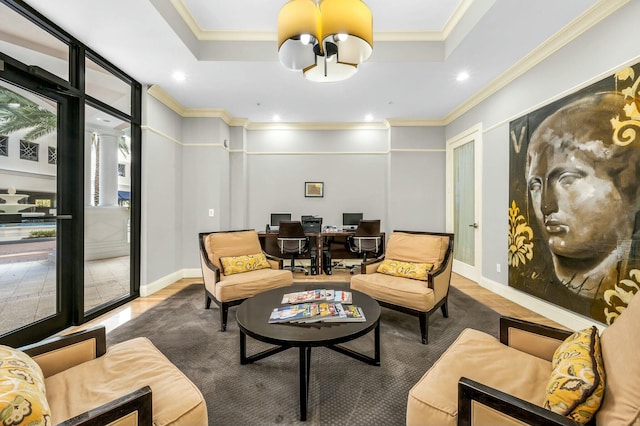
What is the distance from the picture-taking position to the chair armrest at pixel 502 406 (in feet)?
2.77

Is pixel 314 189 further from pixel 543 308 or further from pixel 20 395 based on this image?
pixel 20 395

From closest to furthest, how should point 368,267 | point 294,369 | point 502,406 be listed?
point 502,406
point 294,369
point 368,267

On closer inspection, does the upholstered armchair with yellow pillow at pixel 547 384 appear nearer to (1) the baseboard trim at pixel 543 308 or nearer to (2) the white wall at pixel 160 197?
(1) the baseboard trim at pixel 543 308

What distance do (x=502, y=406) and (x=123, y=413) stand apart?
1281 millimetres

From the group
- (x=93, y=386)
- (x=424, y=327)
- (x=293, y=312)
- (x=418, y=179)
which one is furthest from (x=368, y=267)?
(x=418, y=179)

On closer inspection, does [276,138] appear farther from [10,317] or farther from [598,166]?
[598,166]

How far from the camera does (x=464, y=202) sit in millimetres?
4605

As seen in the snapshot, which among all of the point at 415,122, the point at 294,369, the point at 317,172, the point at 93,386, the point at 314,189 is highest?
the point at 415,122

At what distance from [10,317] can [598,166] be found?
17.5ft

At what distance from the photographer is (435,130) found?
5199mm

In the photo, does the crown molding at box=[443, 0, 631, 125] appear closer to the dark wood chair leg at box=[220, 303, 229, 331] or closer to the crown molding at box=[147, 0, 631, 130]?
the crown molding at box=[147, 0, 631, 130]

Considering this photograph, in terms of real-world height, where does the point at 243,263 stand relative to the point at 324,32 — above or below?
below

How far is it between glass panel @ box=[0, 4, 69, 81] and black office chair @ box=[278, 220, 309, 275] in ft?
10.4

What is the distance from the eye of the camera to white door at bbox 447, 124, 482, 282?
13.5 feet
